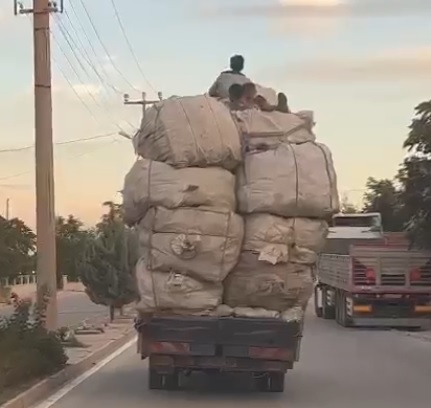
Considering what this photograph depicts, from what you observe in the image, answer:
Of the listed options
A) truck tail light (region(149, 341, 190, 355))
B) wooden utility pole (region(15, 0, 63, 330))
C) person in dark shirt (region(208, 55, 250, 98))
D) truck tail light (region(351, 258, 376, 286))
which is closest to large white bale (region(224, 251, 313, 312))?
truck tail light (region(149, 341, 190, 355))

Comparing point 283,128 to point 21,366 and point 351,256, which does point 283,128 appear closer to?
point 21,366

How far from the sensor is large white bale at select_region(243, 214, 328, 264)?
44.3ft

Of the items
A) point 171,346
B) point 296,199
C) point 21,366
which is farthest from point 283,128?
point 21,366

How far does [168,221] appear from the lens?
13375 mm

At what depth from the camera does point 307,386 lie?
51.0 ft

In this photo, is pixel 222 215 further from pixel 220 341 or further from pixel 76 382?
Answer: pixel 76 382

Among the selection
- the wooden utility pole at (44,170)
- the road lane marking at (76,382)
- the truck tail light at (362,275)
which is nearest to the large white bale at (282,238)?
the road lane marking at (76,382)

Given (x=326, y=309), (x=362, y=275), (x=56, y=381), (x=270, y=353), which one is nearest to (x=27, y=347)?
(x=56, y=381)

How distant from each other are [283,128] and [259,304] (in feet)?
7.52

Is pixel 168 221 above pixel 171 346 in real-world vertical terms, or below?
above

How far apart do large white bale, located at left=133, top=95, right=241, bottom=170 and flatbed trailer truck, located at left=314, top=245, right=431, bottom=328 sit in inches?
633

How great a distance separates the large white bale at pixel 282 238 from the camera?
44.3 feet

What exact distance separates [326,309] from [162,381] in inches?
840

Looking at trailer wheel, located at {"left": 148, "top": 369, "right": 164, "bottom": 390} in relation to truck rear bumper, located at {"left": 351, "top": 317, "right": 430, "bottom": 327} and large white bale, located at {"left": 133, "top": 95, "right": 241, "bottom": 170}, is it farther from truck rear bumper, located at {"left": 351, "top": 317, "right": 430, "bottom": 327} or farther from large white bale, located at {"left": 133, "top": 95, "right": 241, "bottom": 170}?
truck rear bumper, located at {"left": 351, "top": 317, "right": 430, "bottom": 327}
